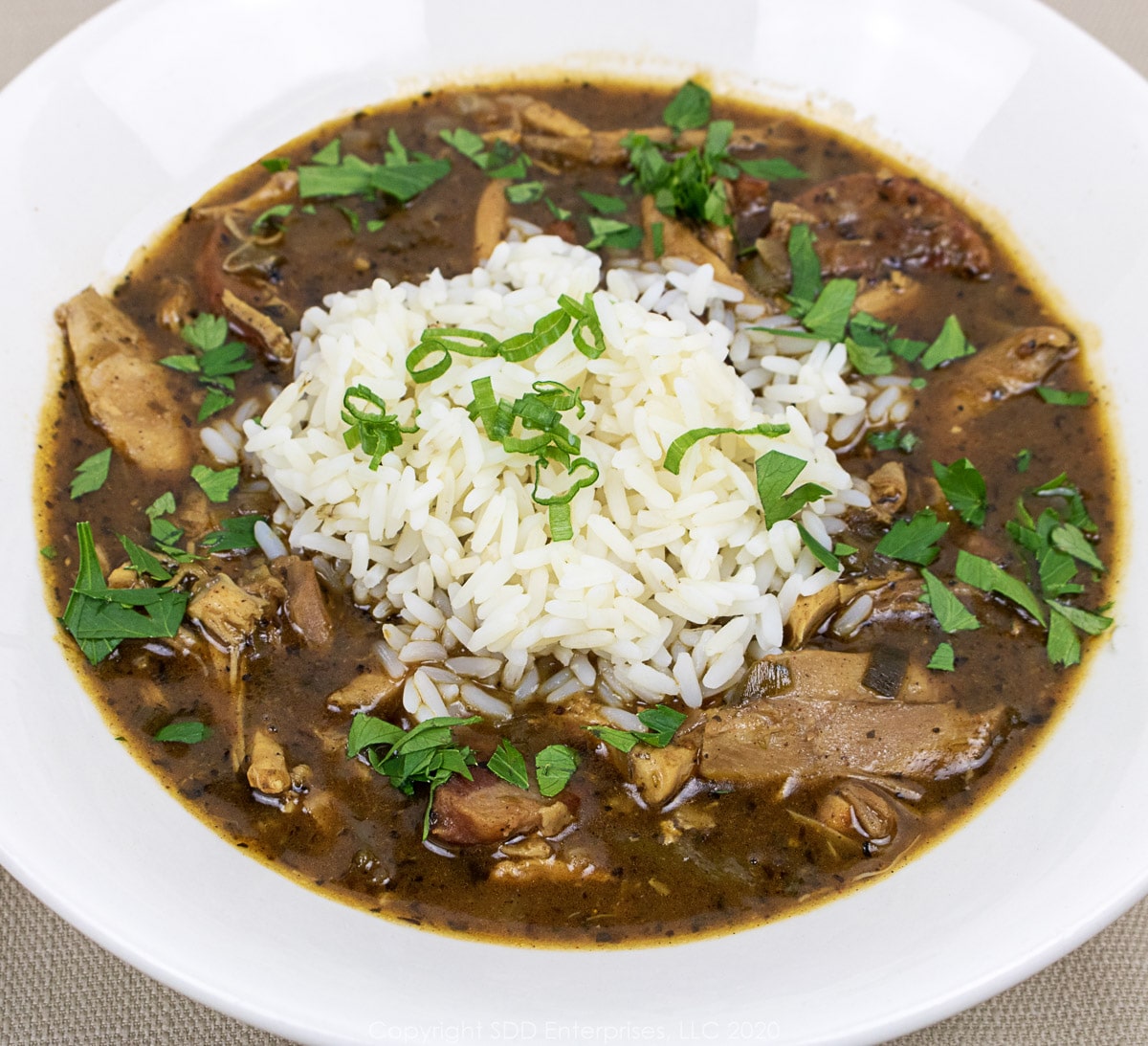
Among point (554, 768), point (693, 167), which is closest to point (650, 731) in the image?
point (554, 768)

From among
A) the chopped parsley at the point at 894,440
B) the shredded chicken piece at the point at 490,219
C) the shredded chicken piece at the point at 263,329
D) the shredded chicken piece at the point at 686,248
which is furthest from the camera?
the shredded chicken piece at the point at 490,219

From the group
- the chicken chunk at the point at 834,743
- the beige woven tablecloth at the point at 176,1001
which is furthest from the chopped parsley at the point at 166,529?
the chicken chunk at the point at 834,743

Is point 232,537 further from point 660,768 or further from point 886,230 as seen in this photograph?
point 886,230

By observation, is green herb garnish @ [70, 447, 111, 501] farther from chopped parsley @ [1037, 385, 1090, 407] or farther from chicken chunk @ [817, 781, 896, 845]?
chopped parsley @ [1037, 385, 1090, 407]

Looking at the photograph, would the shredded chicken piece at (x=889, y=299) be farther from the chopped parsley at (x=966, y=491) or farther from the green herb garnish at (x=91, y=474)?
the green herb garnish at (x=91, y=474)

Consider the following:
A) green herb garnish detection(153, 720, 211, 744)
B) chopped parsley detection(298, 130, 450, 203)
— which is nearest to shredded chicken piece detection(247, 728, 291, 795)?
Answer: green herb garnish detection(153, 720, 211, 744)

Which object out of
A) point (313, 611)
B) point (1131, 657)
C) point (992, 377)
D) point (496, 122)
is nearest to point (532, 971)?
point (313, 611)
